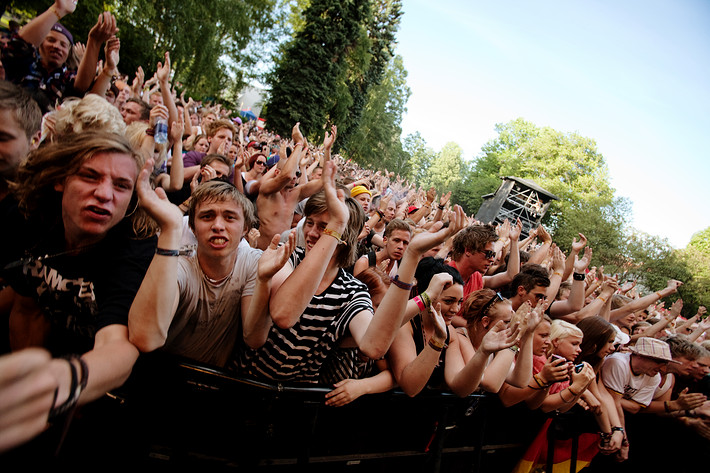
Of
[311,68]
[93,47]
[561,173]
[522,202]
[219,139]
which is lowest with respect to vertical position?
[219,139]

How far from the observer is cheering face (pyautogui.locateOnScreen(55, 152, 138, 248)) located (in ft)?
4.97

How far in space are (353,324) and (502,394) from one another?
1.57 m

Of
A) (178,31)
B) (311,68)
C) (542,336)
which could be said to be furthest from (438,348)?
(311,68)

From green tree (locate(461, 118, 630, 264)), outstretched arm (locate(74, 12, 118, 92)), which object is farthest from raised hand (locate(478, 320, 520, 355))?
green tree (locate(461, 118, 630, 264))

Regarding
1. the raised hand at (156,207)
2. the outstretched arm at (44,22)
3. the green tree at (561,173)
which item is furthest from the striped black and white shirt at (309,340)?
the green tree at (561,173)

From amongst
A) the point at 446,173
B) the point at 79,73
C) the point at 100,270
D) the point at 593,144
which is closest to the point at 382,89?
the point at 593,144

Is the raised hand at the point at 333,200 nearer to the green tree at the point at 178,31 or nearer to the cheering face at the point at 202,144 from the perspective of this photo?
the cheering face at the point at 202,144

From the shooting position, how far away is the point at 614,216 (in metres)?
31.9

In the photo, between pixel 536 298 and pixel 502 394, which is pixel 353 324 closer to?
pixel 502 394

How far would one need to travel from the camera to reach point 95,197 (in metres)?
1.52

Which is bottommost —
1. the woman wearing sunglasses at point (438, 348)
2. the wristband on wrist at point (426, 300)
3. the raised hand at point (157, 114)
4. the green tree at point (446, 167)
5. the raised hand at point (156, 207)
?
the woman wearing sunglasses at point (438, 348)

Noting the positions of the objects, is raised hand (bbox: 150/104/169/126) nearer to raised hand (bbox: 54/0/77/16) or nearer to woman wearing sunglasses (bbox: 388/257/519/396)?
raised hand (bbox: 54/0/77/16)

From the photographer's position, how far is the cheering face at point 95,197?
1515mm

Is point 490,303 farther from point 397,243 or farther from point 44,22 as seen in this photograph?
point 44,22
